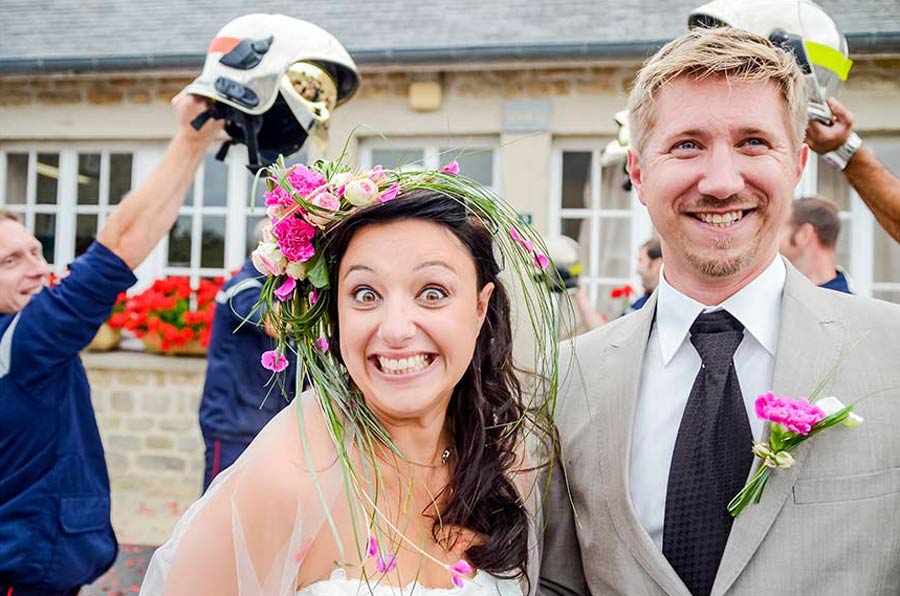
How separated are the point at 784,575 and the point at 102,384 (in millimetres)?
6764

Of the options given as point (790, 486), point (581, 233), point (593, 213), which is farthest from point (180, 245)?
point (790, 486)

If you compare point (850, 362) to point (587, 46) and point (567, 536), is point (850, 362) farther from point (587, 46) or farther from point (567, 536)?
point (587, 46)

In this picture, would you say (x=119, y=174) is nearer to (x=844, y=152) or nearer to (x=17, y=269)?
(x=17, y=269)

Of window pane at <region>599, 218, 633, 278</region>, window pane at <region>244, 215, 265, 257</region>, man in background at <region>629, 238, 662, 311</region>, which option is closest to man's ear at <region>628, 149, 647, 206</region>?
man in background at <region>629, 238, 662, 311</region>

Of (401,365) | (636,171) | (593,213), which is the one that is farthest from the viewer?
(593,213)

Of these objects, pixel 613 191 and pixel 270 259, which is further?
pixel 613 191

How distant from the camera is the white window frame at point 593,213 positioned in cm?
714

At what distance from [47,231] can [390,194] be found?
23.3ft

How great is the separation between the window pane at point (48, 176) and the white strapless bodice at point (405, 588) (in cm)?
718

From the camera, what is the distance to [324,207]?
6.49 feet

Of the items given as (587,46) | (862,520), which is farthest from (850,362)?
(587,46)

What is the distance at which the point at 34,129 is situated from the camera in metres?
7.76

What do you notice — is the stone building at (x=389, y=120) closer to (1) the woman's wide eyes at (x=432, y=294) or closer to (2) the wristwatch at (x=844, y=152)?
(2) the wristwatch at (x=844, y=152)

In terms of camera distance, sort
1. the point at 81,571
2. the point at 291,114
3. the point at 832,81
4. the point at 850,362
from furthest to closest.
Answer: the point at 291,114
the point at 81,571
the point at 832,81
the point at 850,362
